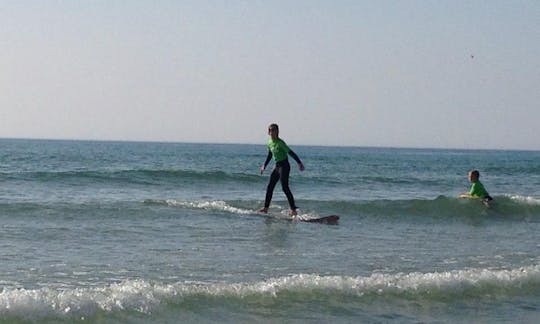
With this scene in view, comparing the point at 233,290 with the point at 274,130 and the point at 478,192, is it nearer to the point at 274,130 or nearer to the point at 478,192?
the point at 274,130

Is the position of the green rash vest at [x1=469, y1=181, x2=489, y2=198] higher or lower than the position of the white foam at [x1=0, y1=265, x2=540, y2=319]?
higher

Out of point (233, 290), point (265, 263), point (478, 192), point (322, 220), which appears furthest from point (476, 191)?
point (233, 290)

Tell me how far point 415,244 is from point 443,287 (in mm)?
3731

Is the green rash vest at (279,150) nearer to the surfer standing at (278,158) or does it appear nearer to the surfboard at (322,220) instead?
the surfer standing at (278,158)

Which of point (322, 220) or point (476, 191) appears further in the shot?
point (476, 191)

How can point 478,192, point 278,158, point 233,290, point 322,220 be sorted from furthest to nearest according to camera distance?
1. point 478,192
2. point 278,158
3. point 322,220
4. point 233,290

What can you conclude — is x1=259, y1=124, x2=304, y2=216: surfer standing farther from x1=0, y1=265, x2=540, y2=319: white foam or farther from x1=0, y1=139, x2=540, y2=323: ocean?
x1=0, y1=265, x2=540, y2=319: white foam

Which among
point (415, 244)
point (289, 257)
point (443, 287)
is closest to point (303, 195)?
point (415, 244)

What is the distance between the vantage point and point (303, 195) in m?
22.7

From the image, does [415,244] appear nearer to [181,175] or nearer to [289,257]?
[289,257]

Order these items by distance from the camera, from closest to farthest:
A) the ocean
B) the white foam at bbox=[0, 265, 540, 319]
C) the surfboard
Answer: the white foam at bbox=[0, 265, 540, 319] → the ocean → the surfboard

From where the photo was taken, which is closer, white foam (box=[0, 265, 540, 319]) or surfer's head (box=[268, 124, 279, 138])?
white foam (box=[0, 265, 540, 319])

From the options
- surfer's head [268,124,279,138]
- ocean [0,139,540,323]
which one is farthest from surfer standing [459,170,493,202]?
surfer's head [268,124,279,138]

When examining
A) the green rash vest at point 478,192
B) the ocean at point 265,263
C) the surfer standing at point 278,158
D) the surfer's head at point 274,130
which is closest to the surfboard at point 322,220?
the ocean at point 265,263
